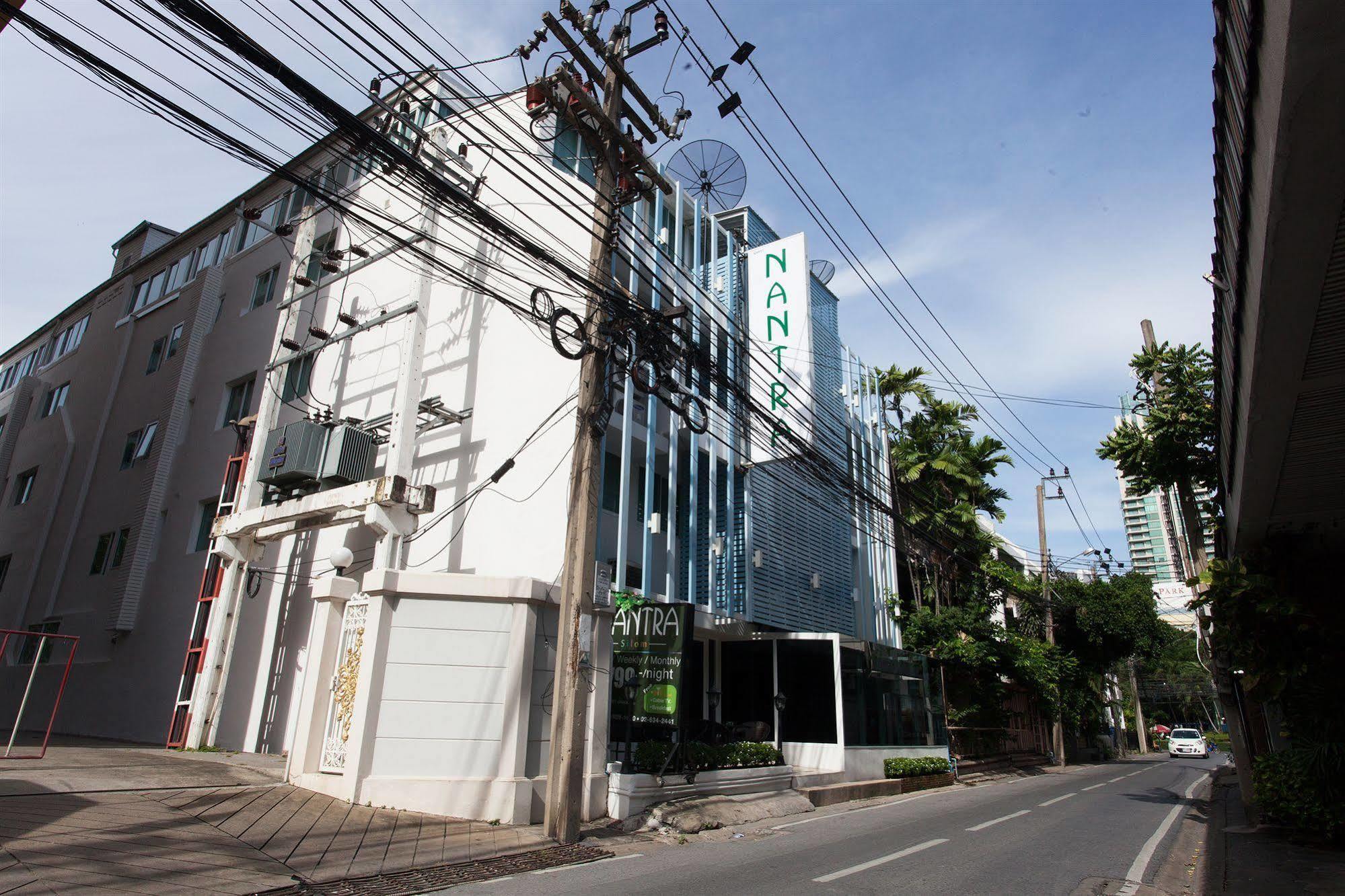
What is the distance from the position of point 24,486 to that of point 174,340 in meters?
9.98

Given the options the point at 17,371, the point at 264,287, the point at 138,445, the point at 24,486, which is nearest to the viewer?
the point at 264,287

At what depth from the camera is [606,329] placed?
10891mm

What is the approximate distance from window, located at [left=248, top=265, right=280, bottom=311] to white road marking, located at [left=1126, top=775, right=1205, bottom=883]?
2287 centimetres

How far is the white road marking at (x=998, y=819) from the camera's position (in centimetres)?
1130

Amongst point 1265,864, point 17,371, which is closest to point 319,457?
point 1265,864

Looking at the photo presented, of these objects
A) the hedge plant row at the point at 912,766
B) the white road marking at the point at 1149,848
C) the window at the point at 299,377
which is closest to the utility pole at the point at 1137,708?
the hedge plant row at the point at 912,766

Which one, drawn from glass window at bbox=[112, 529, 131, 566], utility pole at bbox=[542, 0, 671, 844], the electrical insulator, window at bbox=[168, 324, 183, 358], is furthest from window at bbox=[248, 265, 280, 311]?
utility pole at bbox=[542, 0, 671, 844]

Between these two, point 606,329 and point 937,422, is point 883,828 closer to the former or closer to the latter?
point 606,329

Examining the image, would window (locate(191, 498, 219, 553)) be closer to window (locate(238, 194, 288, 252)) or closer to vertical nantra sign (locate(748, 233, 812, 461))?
window (locate(238, 194, 288, 252))

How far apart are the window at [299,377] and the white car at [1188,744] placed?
45.9 metres

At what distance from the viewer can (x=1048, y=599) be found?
100ft

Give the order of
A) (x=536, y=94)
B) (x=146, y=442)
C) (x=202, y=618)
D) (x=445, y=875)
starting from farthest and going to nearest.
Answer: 1. (x=146, y=442)
2. (x=202, y=618)
3. (x=536, y=94)
4. (x=445, y=875)

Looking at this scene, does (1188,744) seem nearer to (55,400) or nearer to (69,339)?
(55,400)

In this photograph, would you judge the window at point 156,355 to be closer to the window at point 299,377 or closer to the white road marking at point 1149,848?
the window at point 299,377
